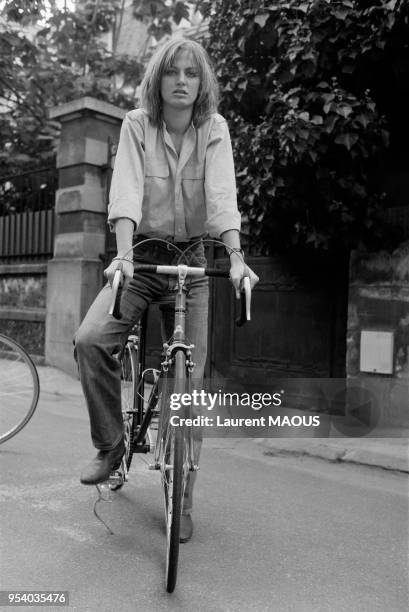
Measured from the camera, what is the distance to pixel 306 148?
4648 millimetres

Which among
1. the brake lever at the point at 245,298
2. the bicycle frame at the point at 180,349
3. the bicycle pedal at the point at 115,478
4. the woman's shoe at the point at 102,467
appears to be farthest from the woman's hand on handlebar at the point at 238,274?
the bicycle pedal at the point at 115,478

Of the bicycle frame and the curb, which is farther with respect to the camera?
the curb

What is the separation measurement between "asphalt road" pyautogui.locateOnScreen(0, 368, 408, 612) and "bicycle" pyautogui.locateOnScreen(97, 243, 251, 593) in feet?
0.79

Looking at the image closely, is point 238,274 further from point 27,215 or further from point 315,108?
point 27,215

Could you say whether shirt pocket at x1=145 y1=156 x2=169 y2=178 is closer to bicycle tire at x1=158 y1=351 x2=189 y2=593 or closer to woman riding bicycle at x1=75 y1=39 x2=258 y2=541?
woman riding bicycle at x1=75 y1=39 x2=258 y2=541

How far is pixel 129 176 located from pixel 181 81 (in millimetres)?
506

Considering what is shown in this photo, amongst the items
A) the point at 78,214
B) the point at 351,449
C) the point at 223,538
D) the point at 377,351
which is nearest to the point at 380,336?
the point at 377,351

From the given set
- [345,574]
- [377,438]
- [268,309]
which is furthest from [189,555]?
[268,309]

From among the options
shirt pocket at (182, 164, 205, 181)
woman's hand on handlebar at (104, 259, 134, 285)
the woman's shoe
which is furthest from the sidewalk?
woman's hand on handlebar at (104, 259, 134, 285)

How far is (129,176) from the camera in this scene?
2.73 metres

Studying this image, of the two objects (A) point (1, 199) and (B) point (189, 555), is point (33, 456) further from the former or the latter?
(A) point (1, 199)

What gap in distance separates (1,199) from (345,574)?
26.3 feet

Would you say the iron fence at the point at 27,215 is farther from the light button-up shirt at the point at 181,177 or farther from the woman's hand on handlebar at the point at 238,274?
the woman's hand on handlebar at the point at 238,274

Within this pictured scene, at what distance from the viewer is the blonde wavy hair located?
284cm
